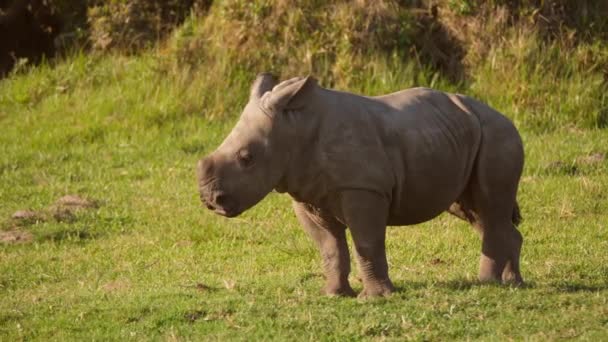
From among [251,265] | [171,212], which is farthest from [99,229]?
[251,265]

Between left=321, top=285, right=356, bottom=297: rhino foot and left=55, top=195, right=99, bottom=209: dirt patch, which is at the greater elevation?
left=321, top=285, right=356, bottom=297: rhino foot

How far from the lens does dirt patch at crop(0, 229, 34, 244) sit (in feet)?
38.0

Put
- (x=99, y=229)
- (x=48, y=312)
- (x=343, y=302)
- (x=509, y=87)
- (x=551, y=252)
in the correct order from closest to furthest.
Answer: (x=343, y=302) → (x=48, y=312) → (x=551, y=252) → (x=99, y=229) → (x=509, y=87)

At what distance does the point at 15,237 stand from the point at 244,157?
4.53m

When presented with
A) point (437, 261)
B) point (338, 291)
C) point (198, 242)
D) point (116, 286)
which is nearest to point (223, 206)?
point (338, 291)

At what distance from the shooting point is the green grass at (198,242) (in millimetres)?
7754

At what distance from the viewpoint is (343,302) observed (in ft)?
26.6

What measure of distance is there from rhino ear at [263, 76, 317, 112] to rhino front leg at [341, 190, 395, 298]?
0.66 metres

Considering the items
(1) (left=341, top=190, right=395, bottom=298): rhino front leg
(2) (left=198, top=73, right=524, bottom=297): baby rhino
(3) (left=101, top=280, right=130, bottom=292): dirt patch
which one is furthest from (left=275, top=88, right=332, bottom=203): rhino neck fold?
(3) (left=101, top=280, right=130, bottom=292): dirt patch

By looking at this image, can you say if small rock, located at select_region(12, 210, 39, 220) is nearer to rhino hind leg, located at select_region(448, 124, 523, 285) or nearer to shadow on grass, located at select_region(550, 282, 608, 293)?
rhino hind leg, located at select_region(448, 124, 523, 285)

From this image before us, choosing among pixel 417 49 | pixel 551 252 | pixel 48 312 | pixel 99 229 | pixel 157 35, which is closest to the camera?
pixel 48 312

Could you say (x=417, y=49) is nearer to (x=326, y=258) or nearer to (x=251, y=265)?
(x=251, y=265)

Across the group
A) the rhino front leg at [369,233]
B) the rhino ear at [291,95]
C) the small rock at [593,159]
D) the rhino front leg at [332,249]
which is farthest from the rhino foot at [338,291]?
the small rock at [593,159]

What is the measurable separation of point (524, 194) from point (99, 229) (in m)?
4.14
